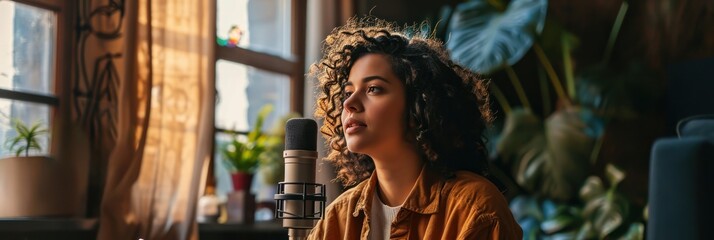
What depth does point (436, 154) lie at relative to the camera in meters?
1.43

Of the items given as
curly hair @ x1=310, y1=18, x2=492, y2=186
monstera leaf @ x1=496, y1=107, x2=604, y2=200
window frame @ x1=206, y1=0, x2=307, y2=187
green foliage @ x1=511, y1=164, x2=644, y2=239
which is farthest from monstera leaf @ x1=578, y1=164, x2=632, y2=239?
curly hair @ x1=310, y1=18, x2=492, y2=186

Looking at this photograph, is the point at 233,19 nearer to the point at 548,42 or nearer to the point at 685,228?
the point at 548,42

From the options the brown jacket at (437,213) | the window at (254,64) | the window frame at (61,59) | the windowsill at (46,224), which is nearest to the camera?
the brown jacket at (437,213)

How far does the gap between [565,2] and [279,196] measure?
16.2ft

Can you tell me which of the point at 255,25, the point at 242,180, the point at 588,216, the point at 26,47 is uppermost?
the point at 255,25

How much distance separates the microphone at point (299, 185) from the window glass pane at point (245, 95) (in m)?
2.79

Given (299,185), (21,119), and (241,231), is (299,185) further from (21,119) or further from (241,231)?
(241,231)

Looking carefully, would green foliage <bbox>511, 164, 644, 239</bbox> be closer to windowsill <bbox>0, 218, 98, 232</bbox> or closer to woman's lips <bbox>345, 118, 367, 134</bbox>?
windowsill <bbox>0, 218, 98, 232</bbox>

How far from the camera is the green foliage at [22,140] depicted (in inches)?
118

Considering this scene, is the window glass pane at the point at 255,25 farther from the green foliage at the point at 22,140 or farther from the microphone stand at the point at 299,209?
the microphone stand at the point at 299,209

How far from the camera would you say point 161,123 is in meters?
3.45

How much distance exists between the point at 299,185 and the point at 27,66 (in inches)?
87.4

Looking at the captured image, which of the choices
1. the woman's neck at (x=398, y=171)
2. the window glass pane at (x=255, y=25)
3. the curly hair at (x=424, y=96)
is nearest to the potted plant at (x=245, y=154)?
the window glass pane at (x=255, y=25)

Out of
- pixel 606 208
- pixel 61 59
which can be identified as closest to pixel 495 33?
pixel 606 208
